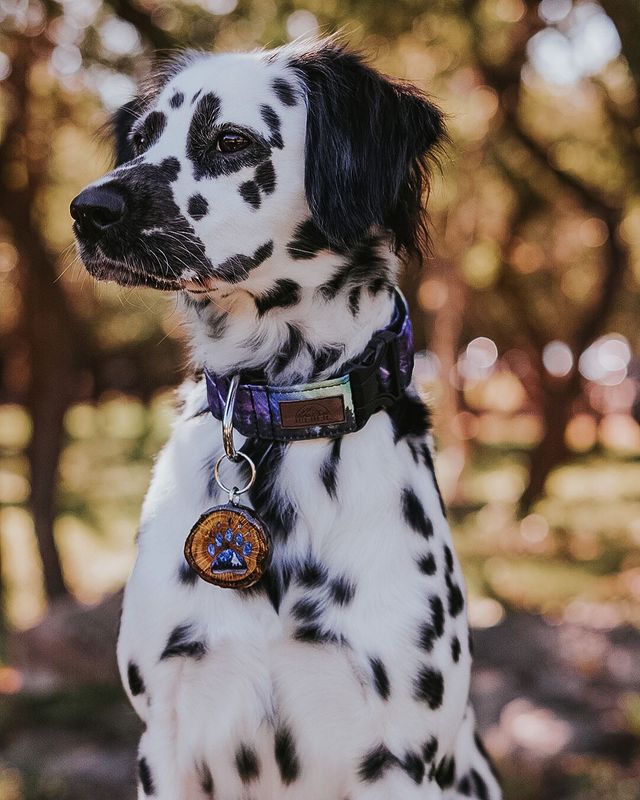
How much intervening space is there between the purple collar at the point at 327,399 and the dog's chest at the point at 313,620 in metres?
0.05

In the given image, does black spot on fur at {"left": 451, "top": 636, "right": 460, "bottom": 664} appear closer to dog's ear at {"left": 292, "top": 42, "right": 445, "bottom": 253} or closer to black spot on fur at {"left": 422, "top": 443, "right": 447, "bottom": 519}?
black spot on fur at {"left": 422, "top": 443, "right": 447, "bottom": 519}

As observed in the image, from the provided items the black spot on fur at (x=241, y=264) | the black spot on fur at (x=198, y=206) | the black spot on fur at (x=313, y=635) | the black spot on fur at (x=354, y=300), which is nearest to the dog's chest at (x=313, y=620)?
the black spot on fur at (x=313, y=635)

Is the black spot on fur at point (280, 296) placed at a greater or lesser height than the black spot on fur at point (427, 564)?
greater

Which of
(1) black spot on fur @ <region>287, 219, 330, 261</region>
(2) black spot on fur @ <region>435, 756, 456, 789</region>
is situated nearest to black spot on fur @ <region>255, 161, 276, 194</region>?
(1) black spot on fur @ <region>287, 219, 330, 261</region>

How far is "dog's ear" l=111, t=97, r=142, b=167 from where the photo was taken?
263 cm

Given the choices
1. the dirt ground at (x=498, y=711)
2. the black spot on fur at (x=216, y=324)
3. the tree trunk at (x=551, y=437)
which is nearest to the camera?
the black spot on fur at (x=216, y=324)

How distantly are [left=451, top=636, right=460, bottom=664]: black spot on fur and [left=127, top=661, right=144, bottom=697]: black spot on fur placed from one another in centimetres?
68

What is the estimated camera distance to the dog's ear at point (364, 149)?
6.76 feet

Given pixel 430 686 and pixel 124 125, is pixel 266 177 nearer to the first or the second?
pixel 124 125

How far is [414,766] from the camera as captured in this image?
200cm

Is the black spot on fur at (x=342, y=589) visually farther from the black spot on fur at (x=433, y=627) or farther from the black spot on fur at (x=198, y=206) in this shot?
the black spot on fur at (x=198, y=206)

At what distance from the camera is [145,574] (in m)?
2.08

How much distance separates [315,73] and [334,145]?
0.23 meters

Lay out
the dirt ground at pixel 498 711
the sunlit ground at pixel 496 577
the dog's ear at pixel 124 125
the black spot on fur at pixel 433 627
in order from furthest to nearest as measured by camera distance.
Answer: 1. the sunlit ground at pixel 496 577
2. the dirt ground at pixel 498 711
3. the dog's ear at pixel 124 125
4. the black spot on fur at pixel 433 627
